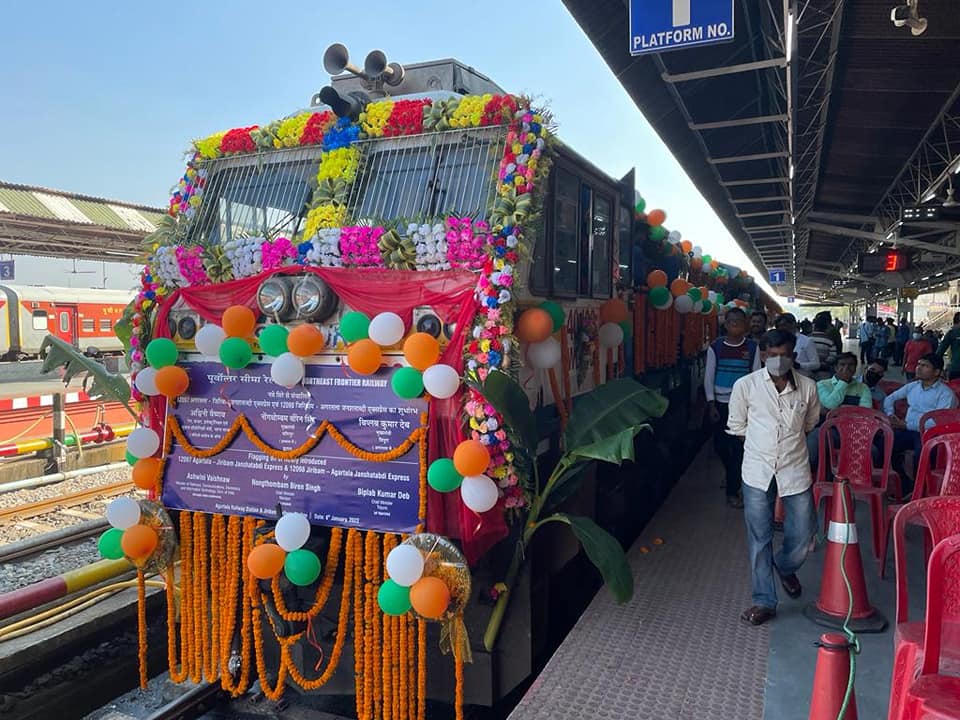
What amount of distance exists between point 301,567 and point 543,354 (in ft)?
Result: 5.51

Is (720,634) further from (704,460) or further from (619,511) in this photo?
(704,460)

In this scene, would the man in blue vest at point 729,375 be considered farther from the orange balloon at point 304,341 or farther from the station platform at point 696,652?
the orange balloon at point 304,341

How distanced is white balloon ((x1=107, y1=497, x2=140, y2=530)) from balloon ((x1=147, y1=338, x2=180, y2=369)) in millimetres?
785

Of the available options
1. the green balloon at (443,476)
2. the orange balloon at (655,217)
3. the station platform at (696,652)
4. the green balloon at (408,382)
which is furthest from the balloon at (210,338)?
the orange balloon at (655,217)

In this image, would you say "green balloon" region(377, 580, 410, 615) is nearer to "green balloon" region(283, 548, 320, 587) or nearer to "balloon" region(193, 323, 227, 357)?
"green balloon" region(283, 548, 320, 587)

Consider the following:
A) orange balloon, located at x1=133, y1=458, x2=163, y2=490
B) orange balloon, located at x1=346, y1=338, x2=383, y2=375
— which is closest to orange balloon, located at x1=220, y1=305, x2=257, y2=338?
orange balloon, located at x1=346, y1=338, x2=383, y2=375

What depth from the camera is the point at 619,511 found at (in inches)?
215

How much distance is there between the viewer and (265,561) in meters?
3.48

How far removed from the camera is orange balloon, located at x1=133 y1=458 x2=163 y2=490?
164 inches

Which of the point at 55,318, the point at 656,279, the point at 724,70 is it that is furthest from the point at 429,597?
the point at 55,318

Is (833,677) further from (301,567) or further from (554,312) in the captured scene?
(301,567)

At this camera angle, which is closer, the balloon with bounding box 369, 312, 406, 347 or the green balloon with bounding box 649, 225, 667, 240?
the balloon with bounding box 369, 312, 406, 347

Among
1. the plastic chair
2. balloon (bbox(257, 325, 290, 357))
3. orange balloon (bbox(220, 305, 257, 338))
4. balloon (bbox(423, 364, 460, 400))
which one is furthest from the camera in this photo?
the plastic chair

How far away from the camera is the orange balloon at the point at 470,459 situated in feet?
10.8
